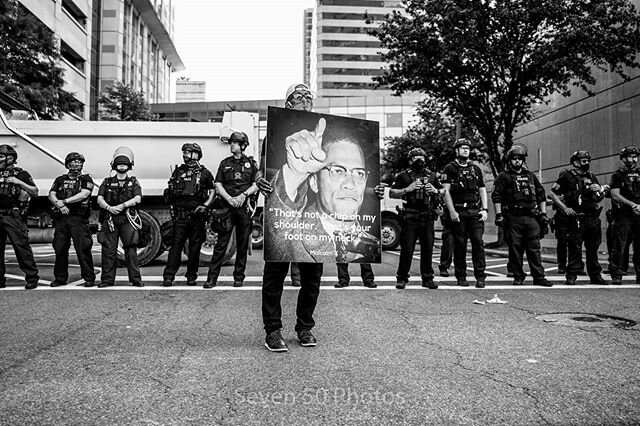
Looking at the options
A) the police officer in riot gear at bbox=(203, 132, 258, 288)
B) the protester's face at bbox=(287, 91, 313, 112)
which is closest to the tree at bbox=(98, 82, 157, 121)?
the police officer in riot gear at bbox=(203, 132, 258, 288)

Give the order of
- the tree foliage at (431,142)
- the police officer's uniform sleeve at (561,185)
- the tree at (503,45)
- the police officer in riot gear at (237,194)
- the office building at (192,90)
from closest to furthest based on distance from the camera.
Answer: the police officer in riot gear at (237,194), the police officer's uniform sleeve at (561,185), the tree at (503,45), the tree foliage at (431,142), the office building at (192,90)

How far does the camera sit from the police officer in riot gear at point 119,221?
23.9 ft

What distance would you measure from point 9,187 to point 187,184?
7.53ft

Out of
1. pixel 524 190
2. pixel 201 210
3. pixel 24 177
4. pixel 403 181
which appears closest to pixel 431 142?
pixel 524 190

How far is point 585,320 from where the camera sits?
16.2 ft

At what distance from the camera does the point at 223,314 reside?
17.1 feet

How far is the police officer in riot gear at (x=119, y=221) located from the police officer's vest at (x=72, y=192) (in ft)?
0.69

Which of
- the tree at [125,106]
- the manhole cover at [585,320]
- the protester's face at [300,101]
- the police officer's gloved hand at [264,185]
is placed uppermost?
the tree at [125,106]

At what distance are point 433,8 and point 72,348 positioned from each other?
13.6 meters

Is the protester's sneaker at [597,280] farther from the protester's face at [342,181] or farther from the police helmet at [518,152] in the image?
the protester's face at [342,181]

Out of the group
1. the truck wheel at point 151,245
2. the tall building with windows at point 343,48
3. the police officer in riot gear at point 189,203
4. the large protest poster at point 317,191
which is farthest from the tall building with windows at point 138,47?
the large protest poster at point 317,191

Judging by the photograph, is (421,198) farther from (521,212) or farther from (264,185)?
(264,185)

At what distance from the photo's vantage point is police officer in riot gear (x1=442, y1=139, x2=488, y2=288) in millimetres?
7531

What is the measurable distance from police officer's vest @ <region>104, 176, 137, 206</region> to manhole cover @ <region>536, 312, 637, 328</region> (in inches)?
217
